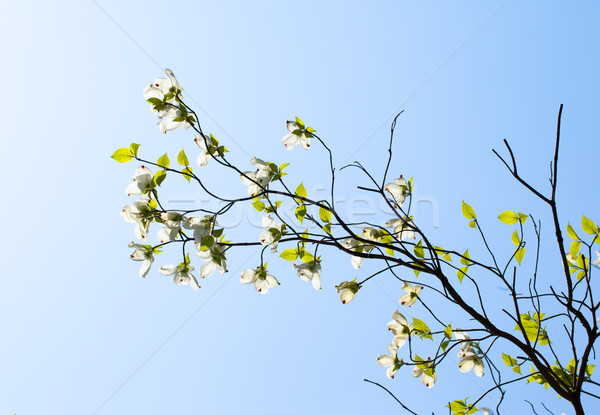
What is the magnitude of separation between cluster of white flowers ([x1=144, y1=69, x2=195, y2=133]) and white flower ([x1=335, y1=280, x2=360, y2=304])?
1.38ft

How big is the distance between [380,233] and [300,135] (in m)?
0.27

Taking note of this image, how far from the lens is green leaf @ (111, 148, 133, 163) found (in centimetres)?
77

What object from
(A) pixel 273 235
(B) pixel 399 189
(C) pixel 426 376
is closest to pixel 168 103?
(A) pixel 273 235

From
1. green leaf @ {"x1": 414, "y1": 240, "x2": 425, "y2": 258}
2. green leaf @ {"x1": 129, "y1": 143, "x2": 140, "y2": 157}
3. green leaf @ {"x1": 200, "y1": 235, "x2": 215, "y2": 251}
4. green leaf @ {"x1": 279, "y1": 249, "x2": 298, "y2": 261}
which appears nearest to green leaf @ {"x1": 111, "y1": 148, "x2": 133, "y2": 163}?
green leaf @ {"x1": 129, "y1": 143, "x2": 140, "y2": 157}

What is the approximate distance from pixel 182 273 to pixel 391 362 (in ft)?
1.34

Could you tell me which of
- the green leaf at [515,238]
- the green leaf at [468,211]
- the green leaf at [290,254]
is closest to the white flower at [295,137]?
the green leaf at [290,254]

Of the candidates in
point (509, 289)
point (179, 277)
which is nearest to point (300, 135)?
point (179, 277)

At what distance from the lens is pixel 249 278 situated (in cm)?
76

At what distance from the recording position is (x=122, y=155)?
0.77 metres

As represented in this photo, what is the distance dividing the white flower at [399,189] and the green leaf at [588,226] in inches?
12.1

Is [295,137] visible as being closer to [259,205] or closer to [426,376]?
[259,205]

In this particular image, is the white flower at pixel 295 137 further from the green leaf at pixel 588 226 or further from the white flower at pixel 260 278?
the green leaf at pixel 588 226

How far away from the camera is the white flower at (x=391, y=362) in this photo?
72cm

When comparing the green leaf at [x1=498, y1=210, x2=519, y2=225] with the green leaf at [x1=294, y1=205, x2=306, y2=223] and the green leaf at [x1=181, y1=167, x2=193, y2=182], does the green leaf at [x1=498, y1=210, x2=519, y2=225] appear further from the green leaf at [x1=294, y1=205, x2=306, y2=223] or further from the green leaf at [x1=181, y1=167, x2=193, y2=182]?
the green leaf at [x1=181, y1=167, x2=193, y2=182]
